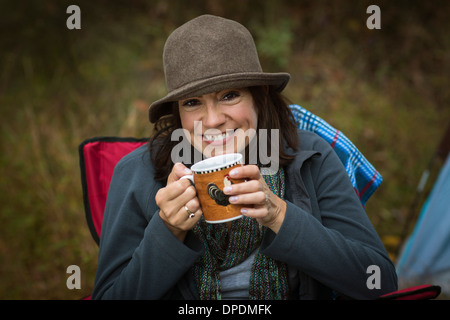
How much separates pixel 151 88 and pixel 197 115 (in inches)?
130

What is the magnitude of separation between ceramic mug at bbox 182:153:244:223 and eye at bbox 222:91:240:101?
46 centimetres

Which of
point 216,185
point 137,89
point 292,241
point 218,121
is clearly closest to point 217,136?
point 218,121

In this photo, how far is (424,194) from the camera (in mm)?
4211

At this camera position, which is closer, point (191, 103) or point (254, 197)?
point (254, 197)

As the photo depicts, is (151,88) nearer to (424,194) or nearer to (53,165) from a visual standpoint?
(53,165)

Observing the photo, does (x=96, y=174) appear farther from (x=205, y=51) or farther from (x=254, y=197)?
(x=254, y=197)

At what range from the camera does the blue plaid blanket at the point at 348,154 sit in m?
2.13

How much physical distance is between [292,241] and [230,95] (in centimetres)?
71

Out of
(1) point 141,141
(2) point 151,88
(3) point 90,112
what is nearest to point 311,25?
(2) point 151,88

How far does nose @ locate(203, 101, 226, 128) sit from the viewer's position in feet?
5.45

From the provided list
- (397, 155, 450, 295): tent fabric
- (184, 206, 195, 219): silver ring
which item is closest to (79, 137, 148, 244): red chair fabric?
(184, 206, 195, 219): silver ring

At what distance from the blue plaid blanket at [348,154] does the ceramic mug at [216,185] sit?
100 centimetres

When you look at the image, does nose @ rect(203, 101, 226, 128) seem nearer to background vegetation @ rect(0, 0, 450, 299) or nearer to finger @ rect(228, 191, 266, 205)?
finger @ rect(228, 191, 266, 205)

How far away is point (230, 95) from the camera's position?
1.74 m
